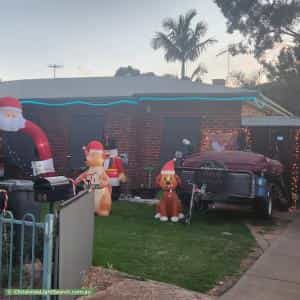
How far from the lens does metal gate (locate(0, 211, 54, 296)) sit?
11.8 feet

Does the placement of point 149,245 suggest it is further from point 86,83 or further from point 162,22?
point 162,22

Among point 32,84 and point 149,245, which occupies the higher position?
point 32,84

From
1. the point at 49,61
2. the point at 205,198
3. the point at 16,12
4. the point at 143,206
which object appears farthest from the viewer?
the point at 49,61

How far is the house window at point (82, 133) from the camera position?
12750 millimetres

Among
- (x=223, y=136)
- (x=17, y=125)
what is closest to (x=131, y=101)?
(x=223, y=136)

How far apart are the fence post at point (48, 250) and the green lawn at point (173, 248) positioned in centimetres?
151

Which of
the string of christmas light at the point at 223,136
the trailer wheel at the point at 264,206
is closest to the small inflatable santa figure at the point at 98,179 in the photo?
the trailer wheel at the point at 264,206

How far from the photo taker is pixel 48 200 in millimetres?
4777

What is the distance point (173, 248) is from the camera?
6113mm

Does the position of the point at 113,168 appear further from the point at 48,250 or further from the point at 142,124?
the point at 48,250

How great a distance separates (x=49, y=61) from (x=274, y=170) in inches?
903

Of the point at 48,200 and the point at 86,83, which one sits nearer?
the point at 48,200

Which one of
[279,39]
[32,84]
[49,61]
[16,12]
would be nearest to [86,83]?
[32,84]

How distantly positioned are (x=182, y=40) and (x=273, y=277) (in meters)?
32.3
